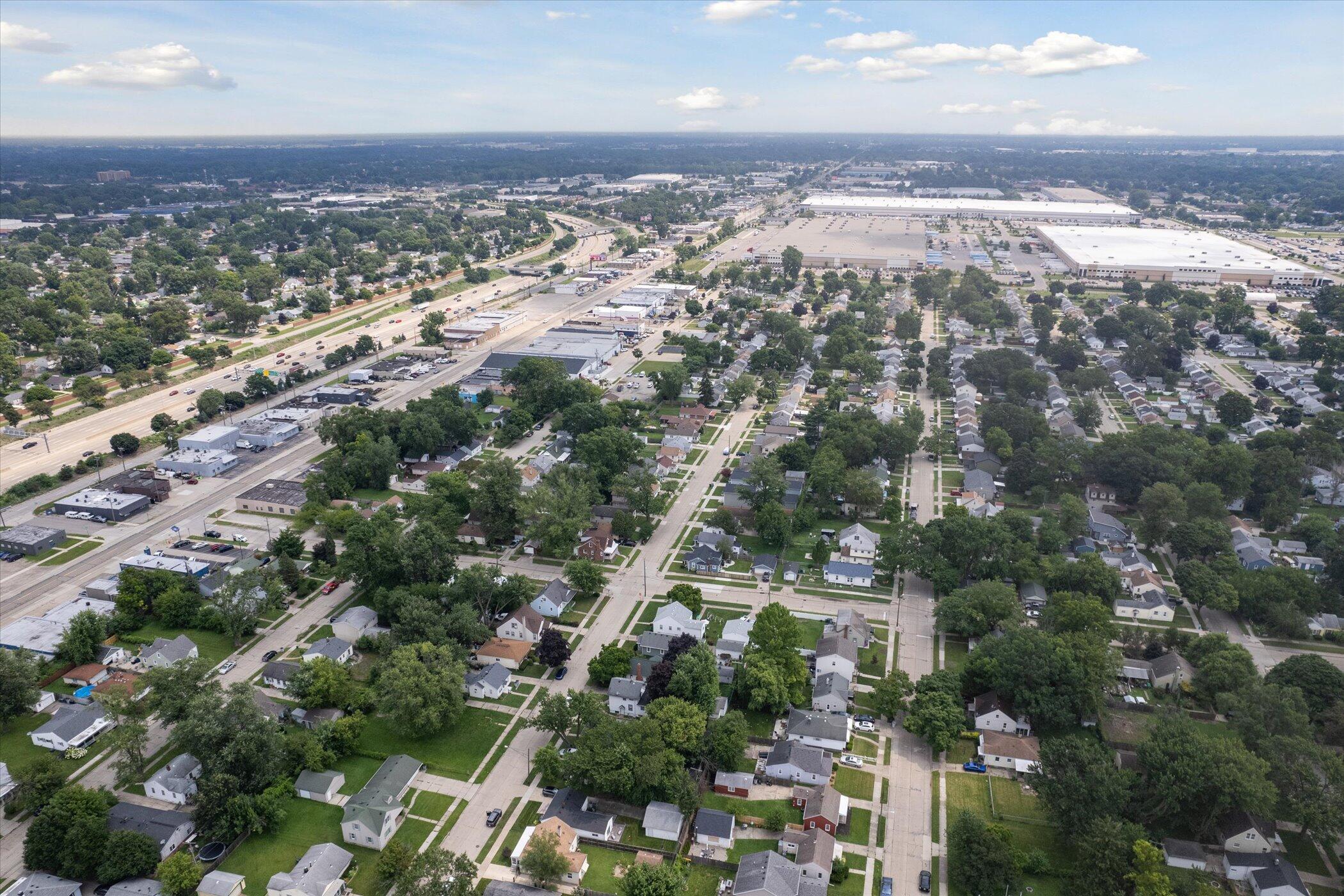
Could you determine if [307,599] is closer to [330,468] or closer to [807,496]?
[330,468]

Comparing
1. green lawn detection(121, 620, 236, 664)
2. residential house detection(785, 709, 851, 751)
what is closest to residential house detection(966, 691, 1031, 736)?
residential house detection(785, 709, 851, 751)

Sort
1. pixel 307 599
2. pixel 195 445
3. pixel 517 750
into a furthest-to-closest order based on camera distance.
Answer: pixel 195 445
pixel 307 599
pixel 517 750

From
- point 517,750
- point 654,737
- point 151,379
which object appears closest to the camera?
point 654,737

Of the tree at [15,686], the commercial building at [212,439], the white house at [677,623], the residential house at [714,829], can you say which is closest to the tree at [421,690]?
the white house at [677,623]

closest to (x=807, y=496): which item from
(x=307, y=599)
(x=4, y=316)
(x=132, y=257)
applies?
(x=307, y=599)

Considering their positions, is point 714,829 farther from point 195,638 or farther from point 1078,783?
point 195,638

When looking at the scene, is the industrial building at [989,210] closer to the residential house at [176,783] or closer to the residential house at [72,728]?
the residential house at [72,728]
